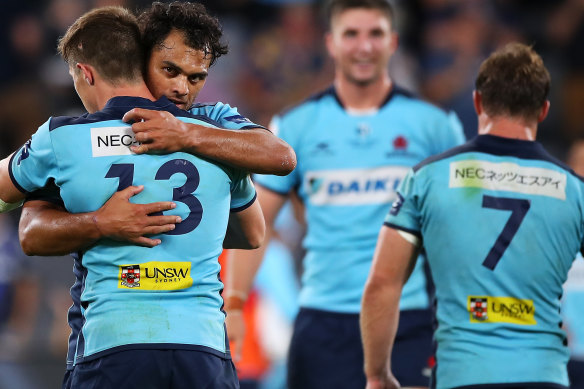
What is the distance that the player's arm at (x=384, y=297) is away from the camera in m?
3.99

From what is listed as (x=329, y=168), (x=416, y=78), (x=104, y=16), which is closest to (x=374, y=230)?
(x=329, y=168)

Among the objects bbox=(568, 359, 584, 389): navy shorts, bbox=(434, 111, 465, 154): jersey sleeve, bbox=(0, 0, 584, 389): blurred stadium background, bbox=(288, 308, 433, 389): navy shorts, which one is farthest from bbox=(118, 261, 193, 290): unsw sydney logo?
bbox=(0, 0, 584, 389): blurred stadium background

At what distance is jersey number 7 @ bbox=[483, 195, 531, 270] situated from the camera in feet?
12.6

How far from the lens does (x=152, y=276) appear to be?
3.25m

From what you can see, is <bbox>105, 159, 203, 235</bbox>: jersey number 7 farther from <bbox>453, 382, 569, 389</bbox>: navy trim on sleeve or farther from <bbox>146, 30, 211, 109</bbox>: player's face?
<bbox>453, 382, 569, 389</bbox>: navy trim on sleeve

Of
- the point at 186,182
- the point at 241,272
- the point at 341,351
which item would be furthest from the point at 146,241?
the point at 341,351

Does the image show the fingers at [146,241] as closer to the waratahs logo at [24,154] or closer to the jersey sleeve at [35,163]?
the jersey sleeve at [35,163]

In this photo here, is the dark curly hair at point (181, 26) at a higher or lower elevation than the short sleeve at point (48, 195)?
higher

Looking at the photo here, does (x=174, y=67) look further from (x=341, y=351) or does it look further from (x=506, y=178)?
(x=341, y=351)

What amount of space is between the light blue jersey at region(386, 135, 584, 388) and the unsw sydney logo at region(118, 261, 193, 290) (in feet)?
3.66

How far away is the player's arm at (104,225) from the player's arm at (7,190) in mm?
135

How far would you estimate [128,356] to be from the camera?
3.19m

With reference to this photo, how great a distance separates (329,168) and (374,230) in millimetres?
438

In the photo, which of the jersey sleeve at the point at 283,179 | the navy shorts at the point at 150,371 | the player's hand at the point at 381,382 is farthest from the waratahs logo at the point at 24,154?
the jersey sleeve at the point at 283,179
